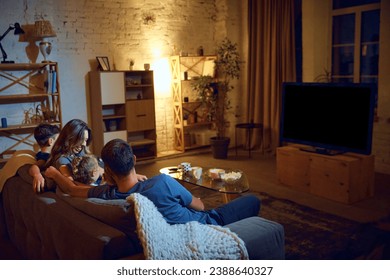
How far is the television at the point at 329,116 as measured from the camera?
4117mm

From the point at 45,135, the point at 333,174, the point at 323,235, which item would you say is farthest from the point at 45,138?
the point at 333,174

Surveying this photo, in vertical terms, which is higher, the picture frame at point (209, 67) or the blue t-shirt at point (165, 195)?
the picture frame at point (209, 67)

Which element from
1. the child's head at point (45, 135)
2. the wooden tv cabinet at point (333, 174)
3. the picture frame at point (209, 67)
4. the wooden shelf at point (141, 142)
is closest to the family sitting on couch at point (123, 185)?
the child's head at point (45, 135)

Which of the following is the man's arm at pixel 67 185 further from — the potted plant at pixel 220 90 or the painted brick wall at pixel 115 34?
the potted plant at pixel 220 90

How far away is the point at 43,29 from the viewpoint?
17.5 feet

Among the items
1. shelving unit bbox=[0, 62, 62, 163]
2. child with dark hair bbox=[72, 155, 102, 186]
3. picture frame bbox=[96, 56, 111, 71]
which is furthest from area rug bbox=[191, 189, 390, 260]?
picture frame bbox=[96, 56, 111, 71]

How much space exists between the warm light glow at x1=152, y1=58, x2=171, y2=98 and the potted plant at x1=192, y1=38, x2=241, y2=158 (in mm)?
454

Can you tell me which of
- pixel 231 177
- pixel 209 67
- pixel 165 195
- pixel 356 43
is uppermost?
pixel 356 43

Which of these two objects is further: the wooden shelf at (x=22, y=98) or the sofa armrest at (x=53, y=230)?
the wooden shelf at (x=22, y=98)

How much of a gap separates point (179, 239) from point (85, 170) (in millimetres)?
913

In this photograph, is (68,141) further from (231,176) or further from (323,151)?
(323,151)

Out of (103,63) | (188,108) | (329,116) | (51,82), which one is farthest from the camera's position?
(188,108)
